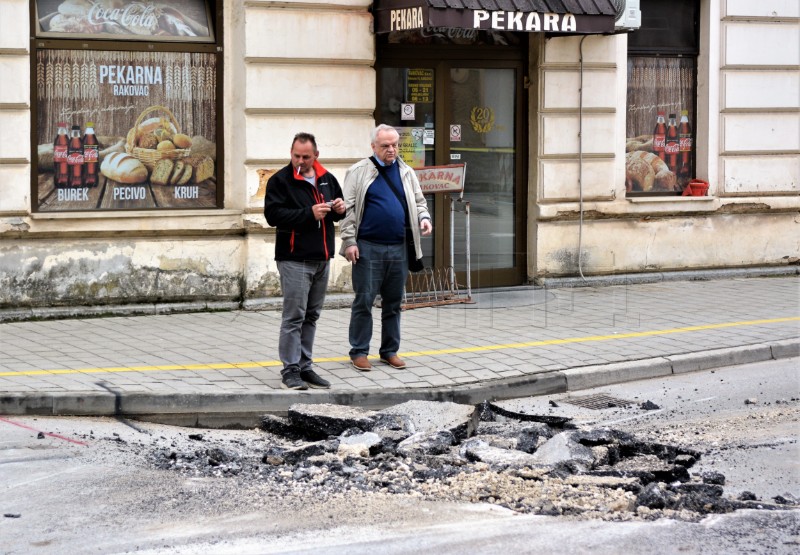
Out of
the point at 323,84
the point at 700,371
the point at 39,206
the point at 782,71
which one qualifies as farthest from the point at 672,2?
the point at 39,206

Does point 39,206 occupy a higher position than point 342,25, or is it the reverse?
point 342,25

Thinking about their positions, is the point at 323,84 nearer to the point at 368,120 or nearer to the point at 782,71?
the point at 368,120

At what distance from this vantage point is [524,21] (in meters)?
12.1

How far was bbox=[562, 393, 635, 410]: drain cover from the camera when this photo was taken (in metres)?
8.72

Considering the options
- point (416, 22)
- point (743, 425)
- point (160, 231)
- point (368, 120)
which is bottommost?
point (743, 425)

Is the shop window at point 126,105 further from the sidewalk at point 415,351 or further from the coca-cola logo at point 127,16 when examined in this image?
the sidewalk at point 415,351

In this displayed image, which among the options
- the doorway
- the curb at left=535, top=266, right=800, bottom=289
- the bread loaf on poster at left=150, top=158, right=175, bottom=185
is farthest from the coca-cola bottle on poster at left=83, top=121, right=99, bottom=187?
the curb at left=535, top=266, right=800, bottom=289

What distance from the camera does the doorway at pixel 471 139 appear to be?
512 inches

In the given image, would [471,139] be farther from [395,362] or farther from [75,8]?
[395,362]

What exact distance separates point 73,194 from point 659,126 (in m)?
6.75

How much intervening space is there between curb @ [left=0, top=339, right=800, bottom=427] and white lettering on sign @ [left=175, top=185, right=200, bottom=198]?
4.22 meters

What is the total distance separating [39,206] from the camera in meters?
11.5

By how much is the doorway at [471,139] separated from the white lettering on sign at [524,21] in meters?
1.22

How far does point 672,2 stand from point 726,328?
15.6ft
